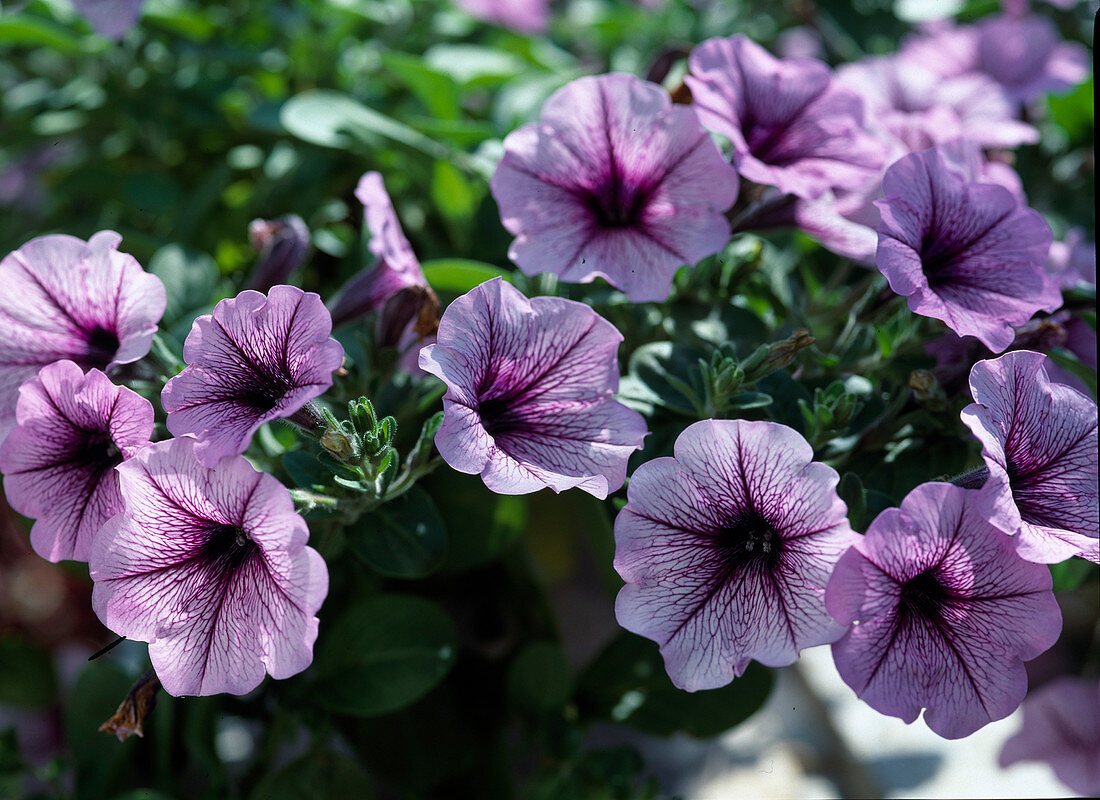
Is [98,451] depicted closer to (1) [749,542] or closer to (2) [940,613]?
(1) [749,542]

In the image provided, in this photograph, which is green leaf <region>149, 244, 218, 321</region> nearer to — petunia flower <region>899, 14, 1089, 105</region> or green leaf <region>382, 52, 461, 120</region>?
green leaf <region>382, 52, 461, 120</region>

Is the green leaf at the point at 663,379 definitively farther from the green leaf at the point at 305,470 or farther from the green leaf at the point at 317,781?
the green leaf at the point at 317,781

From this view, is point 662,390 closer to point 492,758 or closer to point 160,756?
point 492,758

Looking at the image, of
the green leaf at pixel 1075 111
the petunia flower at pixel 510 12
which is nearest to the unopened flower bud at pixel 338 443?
the petunia flower at pixel 510 12

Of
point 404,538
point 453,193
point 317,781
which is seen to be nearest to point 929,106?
point 453,193

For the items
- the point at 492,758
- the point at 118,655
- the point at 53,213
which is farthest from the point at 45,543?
the point at 53,213

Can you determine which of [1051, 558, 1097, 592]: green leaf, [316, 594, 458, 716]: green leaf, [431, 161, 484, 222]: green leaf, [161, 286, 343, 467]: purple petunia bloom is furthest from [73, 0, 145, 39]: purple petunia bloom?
[1051, 558, 1097, 592]: green leaf
